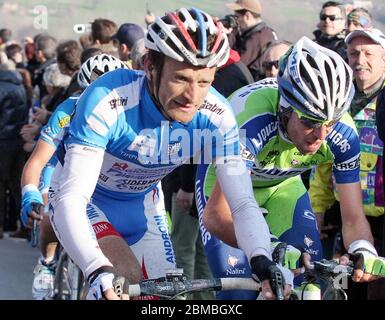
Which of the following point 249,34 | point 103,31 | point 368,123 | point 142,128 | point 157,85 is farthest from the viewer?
point 103,31

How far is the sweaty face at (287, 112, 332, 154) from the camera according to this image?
569 cm

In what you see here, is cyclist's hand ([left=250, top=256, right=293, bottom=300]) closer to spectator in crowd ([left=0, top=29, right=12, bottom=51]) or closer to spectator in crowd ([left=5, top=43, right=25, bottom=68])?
spectator in crowd ([left=5, top=43, right=25, bottom=68])

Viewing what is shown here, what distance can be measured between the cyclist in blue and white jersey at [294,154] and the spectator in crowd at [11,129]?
718 cm

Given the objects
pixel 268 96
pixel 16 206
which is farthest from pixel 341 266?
pixel 16 206

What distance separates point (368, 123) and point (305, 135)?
185 centimetres

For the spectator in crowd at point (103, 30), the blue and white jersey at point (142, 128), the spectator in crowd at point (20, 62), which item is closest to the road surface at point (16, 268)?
the spectator in crowd at point (20, 62)

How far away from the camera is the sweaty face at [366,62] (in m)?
7.58

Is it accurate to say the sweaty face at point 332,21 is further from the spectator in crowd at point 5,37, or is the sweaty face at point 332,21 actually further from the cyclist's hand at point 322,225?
the spectator in crowd at point 5,37

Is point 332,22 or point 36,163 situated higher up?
point 332,22

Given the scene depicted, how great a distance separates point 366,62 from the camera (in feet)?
24.8

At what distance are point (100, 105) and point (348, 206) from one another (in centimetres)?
171

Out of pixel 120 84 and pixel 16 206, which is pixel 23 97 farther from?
pixel 120 84

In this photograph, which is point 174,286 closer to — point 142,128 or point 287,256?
point 287,256

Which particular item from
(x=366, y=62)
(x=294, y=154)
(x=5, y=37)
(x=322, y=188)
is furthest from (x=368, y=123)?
(x=5, y=37)
